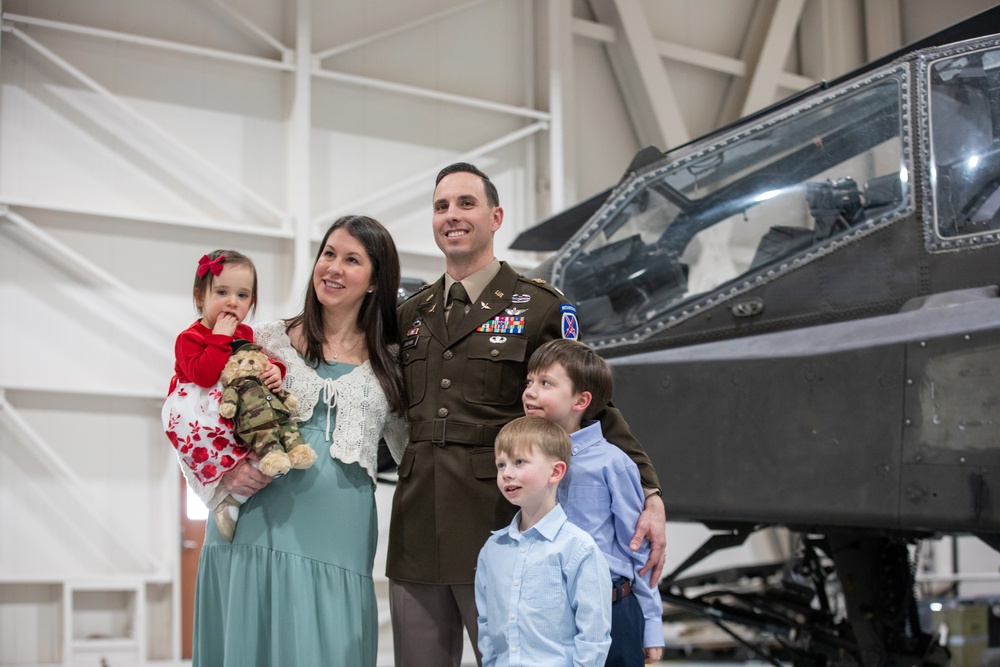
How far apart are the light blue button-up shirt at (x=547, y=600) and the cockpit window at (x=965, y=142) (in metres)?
2.11

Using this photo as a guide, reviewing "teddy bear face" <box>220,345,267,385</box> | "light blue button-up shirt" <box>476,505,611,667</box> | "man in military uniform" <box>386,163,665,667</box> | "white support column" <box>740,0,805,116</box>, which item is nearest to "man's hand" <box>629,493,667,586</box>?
"man in military uniform" <box>386,163,665,667</box>

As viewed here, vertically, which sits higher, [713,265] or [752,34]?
[752,34]

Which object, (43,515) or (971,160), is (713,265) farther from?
(43,515)

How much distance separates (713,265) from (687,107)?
8598 millimetres

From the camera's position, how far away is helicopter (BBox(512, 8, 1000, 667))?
337 cm

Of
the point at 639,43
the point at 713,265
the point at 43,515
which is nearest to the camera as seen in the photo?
the point at 713,265

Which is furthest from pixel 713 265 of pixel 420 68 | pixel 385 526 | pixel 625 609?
pixel 420 68

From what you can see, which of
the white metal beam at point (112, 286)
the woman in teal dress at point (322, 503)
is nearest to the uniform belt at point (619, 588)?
the woman in teal dress at point (322, 503)

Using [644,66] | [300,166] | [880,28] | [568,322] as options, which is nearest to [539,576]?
[568,322]

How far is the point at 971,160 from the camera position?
12.5 ft

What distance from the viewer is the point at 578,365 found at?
2756mm

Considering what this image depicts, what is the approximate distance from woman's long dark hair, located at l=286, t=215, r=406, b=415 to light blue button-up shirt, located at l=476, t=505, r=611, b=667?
0.64 metres

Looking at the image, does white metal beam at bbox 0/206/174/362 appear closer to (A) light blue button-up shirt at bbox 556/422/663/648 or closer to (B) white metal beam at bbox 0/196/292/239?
(B) white metal beam at bbox 0/196/292/239

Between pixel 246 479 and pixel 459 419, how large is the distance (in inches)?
24.0
